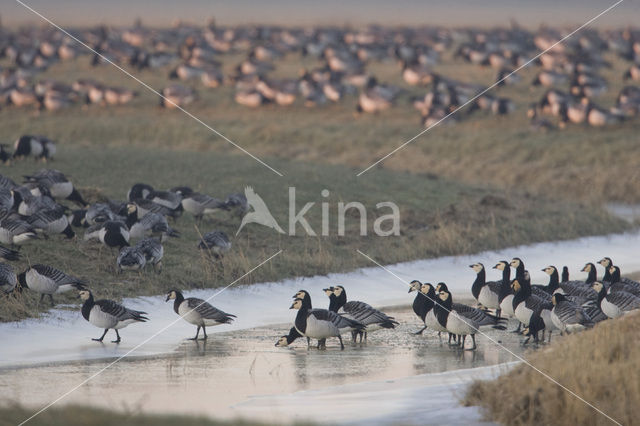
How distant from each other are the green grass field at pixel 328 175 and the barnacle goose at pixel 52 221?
352 mm

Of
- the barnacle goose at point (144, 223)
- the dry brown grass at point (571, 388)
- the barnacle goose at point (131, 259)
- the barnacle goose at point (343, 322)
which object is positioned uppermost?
the barnacle goose at point (144, 223)

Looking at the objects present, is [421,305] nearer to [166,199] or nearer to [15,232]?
[15,232]

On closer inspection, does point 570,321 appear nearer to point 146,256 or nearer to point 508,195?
point 146,256

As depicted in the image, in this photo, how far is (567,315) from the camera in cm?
1452

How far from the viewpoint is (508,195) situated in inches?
1095

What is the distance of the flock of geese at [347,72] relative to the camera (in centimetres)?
4056

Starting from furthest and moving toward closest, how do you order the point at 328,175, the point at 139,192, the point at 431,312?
the point at 328,175
the point at 139,192
the point at 431,312

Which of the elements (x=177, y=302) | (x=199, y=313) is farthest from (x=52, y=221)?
(x=199, y=313)

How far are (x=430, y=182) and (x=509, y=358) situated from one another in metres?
16.4

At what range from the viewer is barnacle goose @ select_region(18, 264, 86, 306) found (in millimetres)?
14891

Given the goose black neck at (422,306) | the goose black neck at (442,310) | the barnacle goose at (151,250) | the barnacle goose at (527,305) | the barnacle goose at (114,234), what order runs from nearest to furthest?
the goose black neck at (442,310), the barnacle goose at (527,305), the goose black neck at (422,306), the barnacle goose at (151,250), the barnacle goose at (114,234)

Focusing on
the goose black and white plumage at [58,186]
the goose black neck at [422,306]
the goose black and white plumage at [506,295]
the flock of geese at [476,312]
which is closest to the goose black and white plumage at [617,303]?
the flock of geese at [476,312]

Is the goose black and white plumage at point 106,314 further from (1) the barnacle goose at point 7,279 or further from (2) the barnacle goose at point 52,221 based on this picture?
(2) the barnacle goose at point 52,221

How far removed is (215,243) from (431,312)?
5.27 meters
